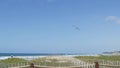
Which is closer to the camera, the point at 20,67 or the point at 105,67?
the point at 20,67

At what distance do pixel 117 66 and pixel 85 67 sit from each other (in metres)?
2.79

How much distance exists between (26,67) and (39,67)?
1079mm

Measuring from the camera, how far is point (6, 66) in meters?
22.0

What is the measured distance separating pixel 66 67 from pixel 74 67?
1.89 feet

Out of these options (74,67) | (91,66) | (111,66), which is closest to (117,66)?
(111,66)

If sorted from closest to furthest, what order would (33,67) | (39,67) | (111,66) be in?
(33,67) → (39,67) → (111,66)

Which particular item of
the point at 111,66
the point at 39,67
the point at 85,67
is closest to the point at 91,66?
the point at 85,67

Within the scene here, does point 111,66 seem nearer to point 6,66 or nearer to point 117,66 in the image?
point 117,66

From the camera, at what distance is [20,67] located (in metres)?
21.7

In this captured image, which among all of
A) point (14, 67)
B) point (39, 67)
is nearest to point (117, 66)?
point (39, 67)

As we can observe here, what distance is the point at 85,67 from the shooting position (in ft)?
73.7

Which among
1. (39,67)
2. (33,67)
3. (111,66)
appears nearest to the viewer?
(33,67)

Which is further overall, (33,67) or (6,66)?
(6,66)

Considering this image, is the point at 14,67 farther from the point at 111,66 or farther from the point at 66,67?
the point at 111,66
